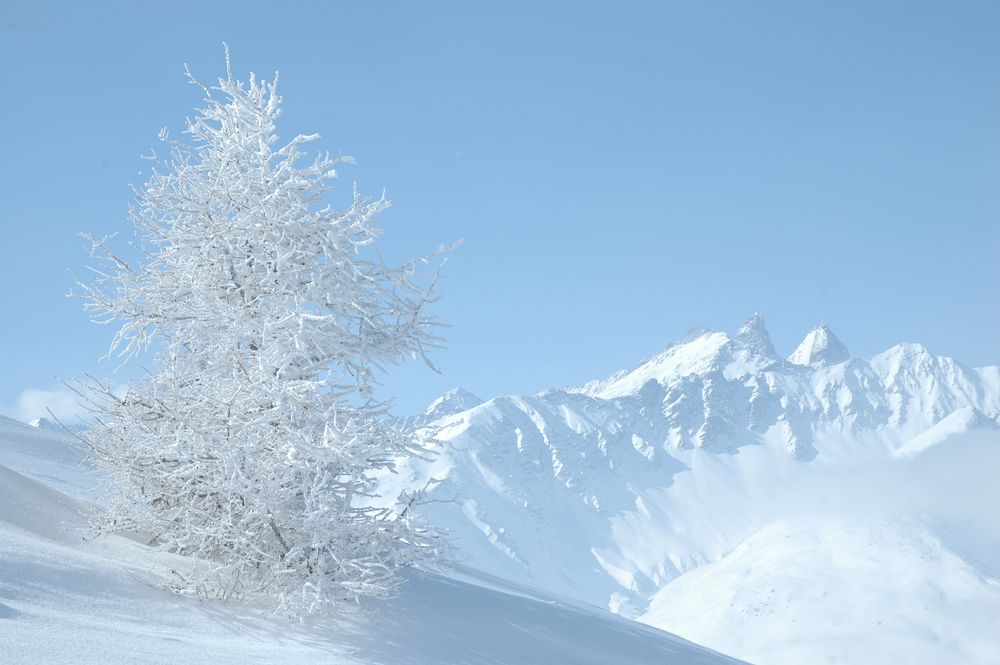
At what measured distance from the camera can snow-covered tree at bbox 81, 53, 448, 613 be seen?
9.33 m

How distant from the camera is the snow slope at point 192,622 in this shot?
754 centimetres

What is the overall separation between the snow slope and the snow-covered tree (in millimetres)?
374

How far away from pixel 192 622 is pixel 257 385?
8.07 feet

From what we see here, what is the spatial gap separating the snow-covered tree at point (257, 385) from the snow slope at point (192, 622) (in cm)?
37

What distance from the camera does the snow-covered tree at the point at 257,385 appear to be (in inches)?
367

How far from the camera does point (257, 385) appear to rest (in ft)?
31.1

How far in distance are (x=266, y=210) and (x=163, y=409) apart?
2594 millimetres

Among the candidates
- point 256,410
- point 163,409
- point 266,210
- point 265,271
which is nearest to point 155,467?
point 163,409

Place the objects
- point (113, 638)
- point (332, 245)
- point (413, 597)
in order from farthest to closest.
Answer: point (413, 597)
point (332, 245)
point (113, 638)

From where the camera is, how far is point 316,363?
10789 mm

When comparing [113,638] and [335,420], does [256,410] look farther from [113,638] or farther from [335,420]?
[113,638]

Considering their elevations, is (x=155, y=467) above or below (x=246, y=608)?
above

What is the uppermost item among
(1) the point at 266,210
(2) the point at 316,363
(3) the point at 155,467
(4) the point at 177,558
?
(1) the point at 266,210

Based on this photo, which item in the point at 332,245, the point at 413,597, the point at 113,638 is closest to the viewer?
the point at 113,638
